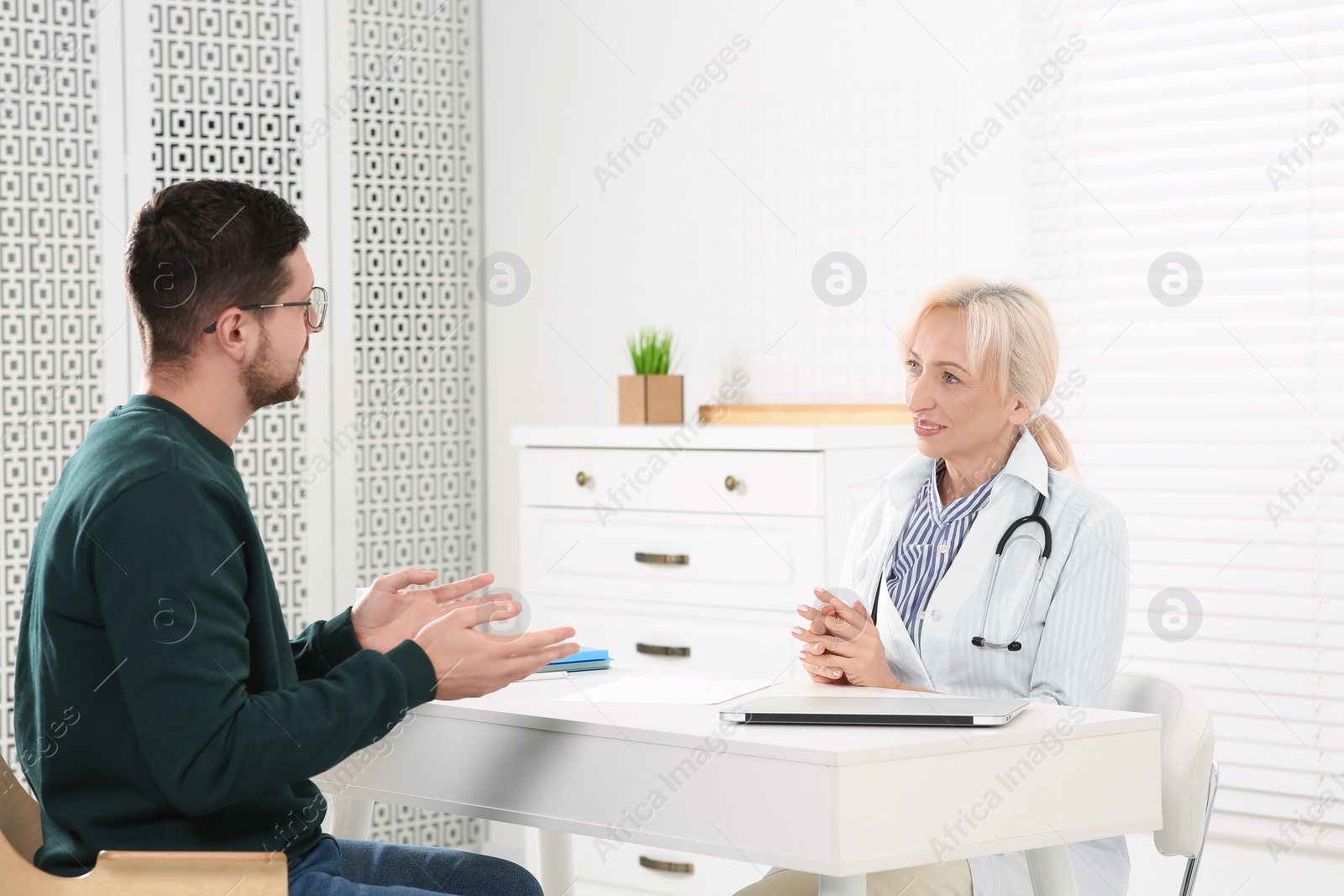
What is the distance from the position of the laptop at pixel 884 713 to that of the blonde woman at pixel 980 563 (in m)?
0.46

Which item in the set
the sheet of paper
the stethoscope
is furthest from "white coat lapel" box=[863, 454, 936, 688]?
the sheet of paper

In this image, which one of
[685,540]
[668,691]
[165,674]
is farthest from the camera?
[685,540]

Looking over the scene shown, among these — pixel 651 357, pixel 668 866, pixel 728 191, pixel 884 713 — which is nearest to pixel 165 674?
pixel 884 713

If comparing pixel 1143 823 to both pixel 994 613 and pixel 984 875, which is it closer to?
pixel 984 875

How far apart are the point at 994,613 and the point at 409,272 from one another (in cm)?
287

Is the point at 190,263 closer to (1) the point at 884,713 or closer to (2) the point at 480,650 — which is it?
(2) the point at 480,650

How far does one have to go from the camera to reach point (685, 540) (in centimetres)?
382

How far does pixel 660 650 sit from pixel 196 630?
2.32m

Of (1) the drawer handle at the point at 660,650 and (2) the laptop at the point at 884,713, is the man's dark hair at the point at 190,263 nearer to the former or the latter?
(2) the laptop at the point at 884,713

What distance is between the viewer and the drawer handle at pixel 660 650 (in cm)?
382

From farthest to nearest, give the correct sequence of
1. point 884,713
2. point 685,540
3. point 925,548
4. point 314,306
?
1. point 685,540
2. point 925,548
3. point 314,306
4. point 884,713

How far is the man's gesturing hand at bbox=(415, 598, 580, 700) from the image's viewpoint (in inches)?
72.4

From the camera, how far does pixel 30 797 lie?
200 centimetres

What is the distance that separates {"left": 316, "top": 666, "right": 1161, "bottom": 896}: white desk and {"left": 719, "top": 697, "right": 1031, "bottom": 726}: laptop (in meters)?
0.02
